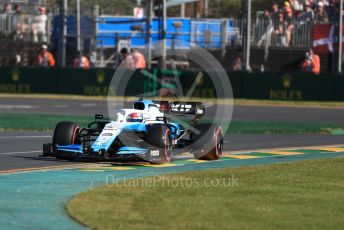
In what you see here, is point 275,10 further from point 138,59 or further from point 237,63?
point 138,59

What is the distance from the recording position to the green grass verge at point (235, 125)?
872 inches

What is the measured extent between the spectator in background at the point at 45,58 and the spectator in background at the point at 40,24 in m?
1.44

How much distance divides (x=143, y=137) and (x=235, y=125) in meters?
9.39

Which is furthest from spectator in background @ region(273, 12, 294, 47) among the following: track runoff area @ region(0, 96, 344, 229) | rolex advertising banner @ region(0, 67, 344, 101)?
track runoff area @ region(0, 96, 344, 229)

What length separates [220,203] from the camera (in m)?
10.2

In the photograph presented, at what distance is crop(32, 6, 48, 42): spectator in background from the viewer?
35719mm

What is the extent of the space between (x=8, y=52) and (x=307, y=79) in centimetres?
1203

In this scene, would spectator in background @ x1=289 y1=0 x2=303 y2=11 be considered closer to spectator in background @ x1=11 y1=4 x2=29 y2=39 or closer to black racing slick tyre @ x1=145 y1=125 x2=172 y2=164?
spectator in background @ x1=11 y1=4 x2=29 y2=39

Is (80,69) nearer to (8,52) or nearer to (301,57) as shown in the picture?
(8,52)

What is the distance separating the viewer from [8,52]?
36500 mm

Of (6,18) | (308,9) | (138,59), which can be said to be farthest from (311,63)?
(6,18)

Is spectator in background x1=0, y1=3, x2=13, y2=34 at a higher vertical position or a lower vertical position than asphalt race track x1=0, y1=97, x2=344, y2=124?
higher

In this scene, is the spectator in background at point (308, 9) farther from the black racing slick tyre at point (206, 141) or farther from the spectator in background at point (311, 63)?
the black racing slick tyre at point (206, 141)

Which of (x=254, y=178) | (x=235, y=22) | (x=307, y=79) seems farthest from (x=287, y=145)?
(x=235, y=22)
